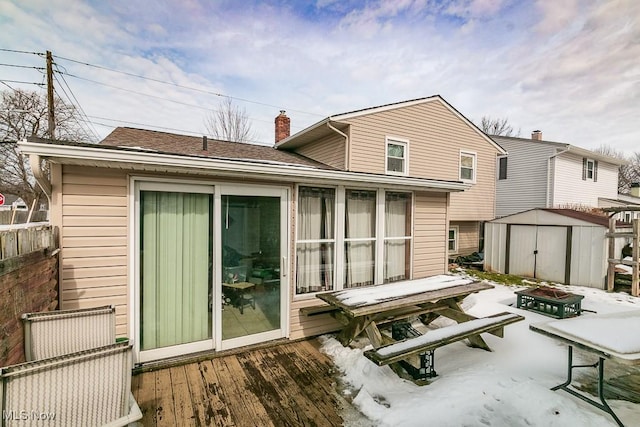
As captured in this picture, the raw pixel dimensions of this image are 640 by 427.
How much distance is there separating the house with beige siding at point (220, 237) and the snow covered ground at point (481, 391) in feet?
3.94

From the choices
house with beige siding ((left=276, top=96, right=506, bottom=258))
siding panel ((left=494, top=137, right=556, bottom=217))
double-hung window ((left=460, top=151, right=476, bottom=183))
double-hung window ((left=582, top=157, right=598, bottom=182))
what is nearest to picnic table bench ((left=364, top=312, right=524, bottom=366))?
house with beige siding ((left=276, top=96, right=506, bottom=258))

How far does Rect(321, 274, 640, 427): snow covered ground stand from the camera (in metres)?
2.42

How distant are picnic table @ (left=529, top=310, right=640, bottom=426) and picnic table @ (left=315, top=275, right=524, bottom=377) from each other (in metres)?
0.73

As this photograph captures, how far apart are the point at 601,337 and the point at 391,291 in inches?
83.4

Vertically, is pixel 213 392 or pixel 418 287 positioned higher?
pixel 418 287

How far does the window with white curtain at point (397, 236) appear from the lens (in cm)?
480

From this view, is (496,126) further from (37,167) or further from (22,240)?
(22,240)

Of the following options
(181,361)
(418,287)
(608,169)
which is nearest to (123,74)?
(181,361)

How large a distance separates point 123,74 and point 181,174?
15066 mm

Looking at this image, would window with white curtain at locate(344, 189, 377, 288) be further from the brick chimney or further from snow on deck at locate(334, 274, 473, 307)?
the brick chimney

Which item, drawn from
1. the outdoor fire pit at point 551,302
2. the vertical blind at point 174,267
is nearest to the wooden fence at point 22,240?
the vertical blind at point 174,267

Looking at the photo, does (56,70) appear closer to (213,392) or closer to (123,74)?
(123,74)

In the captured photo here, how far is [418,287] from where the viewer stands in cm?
419

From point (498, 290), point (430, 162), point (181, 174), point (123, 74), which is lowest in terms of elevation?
point (498, 290)
